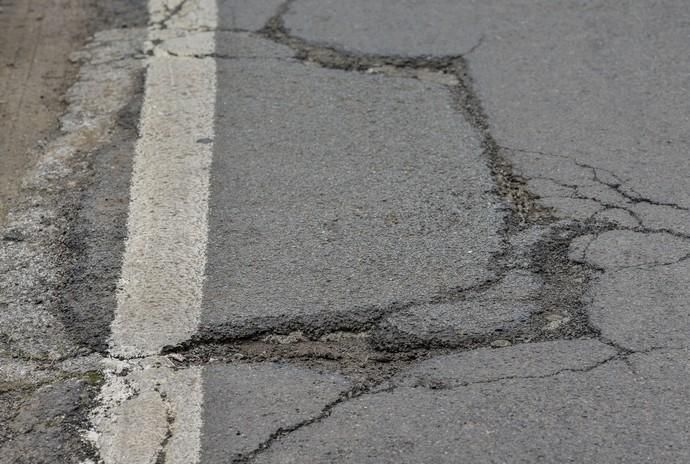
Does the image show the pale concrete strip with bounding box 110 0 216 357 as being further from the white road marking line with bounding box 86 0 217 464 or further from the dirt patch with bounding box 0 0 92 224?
the dirt patch with bounding box 0 0 92 224

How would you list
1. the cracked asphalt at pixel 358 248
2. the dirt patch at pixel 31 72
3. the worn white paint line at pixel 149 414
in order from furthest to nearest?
1. the dirt patch at pixel 31 72
2. the cracked asphalt at pixel 358 248
3. the worn white paint line at pixel 149 414

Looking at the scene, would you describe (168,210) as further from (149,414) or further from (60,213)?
(149,414)

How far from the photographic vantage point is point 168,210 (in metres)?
4.14

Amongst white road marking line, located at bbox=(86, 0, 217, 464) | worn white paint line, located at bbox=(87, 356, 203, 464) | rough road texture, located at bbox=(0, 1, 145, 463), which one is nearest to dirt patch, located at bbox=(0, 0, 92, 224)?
rough road texture, located at bbox=(0, 1, 145, 463)

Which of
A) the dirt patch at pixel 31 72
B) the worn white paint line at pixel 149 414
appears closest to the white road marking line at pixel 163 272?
the worn white paint line at pixel 149 414

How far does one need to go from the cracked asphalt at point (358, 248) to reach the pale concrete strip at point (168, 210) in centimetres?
1

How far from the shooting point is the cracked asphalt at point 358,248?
3098 mm

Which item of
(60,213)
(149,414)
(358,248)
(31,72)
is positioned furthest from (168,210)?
(31,72)

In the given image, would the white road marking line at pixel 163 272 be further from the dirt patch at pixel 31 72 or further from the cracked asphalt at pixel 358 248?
the dirt patch at pixel 31 72

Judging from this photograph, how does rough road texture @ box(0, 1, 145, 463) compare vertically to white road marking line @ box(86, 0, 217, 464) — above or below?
below

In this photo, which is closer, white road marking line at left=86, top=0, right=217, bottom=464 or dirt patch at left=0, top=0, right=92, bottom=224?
white road marking line at left=86, top=0, right=217, bottom=464

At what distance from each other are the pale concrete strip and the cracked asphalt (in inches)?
0.5

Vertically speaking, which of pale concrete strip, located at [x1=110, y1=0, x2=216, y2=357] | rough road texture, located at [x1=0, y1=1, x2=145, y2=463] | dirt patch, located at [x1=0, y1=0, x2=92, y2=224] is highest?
pale concrete strip, located at [x1=110, y1=0, x2=216, y2=357]

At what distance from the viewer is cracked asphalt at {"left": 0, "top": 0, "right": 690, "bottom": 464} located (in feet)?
10.2
